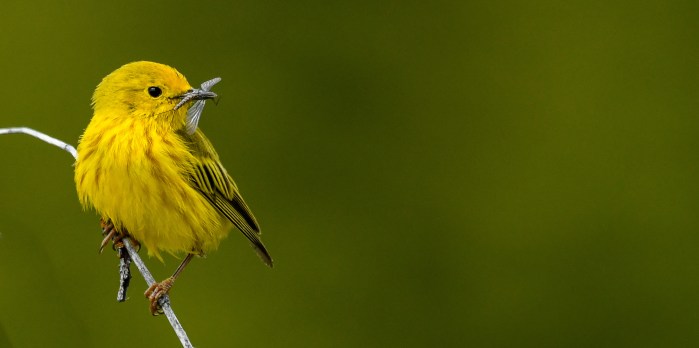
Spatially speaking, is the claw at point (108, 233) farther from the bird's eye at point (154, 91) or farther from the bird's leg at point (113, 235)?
the bird's eye at point (154, 91)

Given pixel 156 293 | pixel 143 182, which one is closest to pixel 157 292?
pixel 156 293

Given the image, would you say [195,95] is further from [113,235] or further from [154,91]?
[113,235]

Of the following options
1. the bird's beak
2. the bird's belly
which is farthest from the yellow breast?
the bird's beak

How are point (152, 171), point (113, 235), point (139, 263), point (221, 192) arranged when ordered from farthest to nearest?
point (221, 192) → point (113, 235) → point (152, 171) → point (139, 263)

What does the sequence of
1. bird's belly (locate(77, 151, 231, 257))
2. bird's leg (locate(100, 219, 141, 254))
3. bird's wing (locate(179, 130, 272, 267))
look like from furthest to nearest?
bird's wing (locate(179, 130, 272, 267)), bird's leg (locate(100, 219, 141, 254)), bird's belly (locate(77, 151, 231, 257))

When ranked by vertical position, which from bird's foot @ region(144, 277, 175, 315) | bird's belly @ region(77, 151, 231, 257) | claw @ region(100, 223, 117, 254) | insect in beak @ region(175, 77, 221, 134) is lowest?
bird's foot @ region(144, 277, 175, 315)

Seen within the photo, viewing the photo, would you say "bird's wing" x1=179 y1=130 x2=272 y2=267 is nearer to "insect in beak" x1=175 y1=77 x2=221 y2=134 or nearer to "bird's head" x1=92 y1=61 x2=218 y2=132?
"bird's head" x1=92 y1=61 x2=218 y2=132

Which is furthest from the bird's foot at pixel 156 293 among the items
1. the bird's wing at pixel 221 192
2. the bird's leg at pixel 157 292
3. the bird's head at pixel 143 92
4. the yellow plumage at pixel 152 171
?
the bird's head at pixel 143 92

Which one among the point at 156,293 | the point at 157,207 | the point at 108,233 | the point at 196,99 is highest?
the point at 196,99
